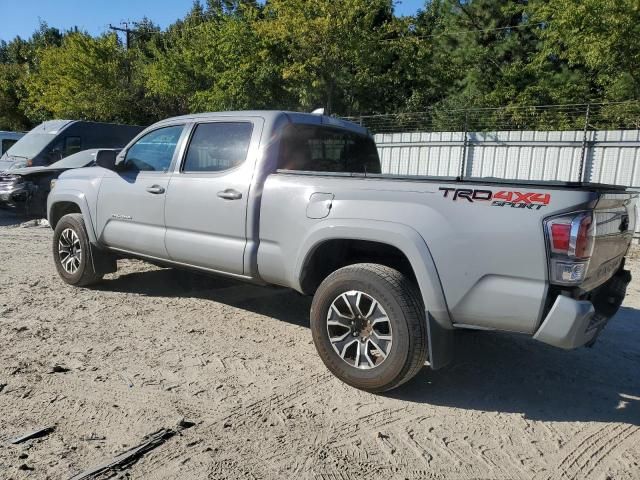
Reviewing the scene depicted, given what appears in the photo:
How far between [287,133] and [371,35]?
16.5 m

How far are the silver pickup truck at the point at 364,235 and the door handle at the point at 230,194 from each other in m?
0.02

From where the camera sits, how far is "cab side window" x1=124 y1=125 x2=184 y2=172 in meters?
5.43

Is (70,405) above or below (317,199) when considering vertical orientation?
below

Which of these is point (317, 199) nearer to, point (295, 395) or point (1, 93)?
point (295, 395)

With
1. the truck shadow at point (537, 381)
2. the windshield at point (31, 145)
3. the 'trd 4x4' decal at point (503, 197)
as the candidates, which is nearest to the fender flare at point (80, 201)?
the truck shadow at point (537, 381)

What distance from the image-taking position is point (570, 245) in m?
3.06

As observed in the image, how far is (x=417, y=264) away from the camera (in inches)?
140

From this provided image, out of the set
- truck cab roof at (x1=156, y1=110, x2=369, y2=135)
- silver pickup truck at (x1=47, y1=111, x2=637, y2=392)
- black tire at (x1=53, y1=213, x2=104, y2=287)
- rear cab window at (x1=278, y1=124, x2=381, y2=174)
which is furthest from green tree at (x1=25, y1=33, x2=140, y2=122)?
rear cab window at (x1=278, y1=124, x2=381, y2=174)

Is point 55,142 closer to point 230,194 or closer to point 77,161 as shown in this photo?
point 77,161

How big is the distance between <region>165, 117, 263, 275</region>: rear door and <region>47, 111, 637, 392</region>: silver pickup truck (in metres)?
0.01

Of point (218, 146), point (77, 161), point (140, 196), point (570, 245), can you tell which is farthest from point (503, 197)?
point (77, 161)

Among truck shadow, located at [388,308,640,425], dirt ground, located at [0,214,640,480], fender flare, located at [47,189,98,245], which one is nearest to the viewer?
dirt ground, located at [0,214,640,480]

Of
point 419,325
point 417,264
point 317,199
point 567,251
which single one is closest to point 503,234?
point 567,251

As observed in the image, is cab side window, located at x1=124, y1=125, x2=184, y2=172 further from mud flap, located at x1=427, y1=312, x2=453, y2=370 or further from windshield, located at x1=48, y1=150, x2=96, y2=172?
windshield, located at x1=48, y1=150, x2=96, y2=172
